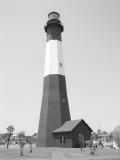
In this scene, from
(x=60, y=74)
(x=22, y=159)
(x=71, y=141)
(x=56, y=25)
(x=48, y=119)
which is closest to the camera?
(x=22, y=159)

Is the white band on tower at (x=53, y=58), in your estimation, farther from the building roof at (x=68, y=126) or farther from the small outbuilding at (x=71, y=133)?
the small outbuilding at (x=71, y=133)

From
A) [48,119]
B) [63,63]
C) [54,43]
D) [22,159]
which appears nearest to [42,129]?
[48,119]

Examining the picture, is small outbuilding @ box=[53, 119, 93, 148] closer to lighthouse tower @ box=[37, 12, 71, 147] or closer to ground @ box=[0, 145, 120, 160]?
lighthouse tower @ box=[37, 12, 71, 147]

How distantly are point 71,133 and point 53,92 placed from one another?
824cm

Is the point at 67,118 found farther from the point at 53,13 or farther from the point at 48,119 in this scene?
the point at 53,13

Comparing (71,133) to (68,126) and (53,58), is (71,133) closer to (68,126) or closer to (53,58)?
(68,126)

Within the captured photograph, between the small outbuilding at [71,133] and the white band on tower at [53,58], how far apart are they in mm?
10041

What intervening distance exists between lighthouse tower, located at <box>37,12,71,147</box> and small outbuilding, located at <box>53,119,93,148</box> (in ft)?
3.41

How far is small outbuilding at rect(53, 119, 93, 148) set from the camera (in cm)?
3541

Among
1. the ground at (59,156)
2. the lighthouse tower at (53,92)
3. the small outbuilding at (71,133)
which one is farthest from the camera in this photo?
the lighthouse tower at (53,92)

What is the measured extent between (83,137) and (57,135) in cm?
445

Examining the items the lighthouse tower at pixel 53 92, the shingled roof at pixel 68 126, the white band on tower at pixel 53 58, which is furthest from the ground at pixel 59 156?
the white band on tower at pixel 53 58

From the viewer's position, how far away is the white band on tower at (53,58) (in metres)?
41.1

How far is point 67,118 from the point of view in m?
39.4
